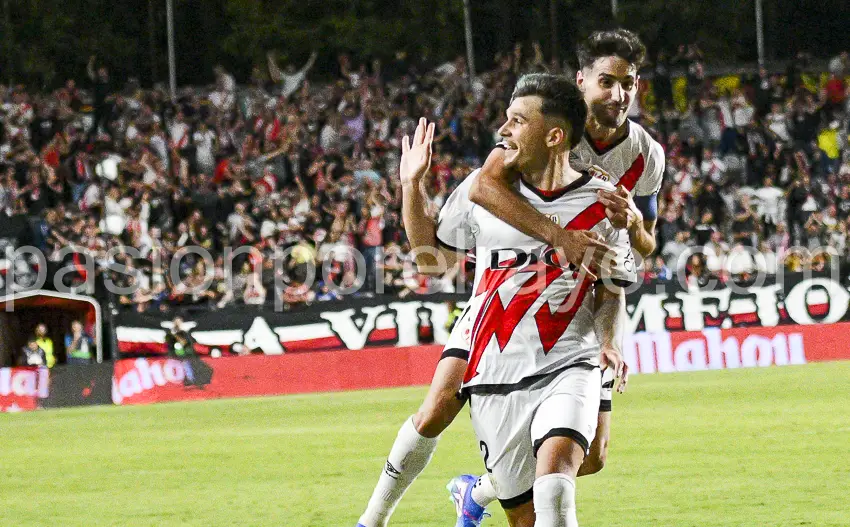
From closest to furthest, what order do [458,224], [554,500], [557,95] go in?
[554,500] < [557,95] < [458,224]

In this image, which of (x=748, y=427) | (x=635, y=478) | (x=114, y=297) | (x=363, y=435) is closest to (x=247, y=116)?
(x=114, y=297)

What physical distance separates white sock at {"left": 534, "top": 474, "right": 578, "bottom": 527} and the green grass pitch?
271 cm

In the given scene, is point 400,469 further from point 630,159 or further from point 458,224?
point 630,159

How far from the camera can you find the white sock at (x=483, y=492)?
248 inches

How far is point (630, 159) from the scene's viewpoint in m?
5.72

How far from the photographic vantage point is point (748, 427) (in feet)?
39.5

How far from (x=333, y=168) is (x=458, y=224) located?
737 inches

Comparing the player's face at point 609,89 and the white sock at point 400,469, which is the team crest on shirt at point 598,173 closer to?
the player's face at point 609,89

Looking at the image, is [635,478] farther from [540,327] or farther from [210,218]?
[210,218]

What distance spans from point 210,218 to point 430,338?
5.14 metres

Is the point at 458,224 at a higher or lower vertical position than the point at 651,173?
lower

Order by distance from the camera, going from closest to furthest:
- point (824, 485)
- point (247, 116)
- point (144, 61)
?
1. point (824, 485)
2. point (247, 116)
3. point (144, 61)

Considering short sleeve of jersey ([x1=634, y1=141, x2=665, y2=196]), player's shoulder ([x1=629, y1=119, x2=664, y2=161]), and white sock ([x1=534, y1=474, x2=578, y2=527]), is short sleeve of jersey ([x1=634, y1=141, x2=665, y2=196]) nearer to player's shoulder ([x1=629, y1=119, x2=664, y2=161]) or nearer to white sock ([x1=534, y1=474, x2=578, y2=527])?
player's shoulder ([x1=629, y1=119, x2=664, y2=161])

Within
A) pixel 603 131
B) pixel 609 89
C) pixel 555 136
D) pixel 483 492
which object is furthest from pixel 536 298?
pixel 483 492
